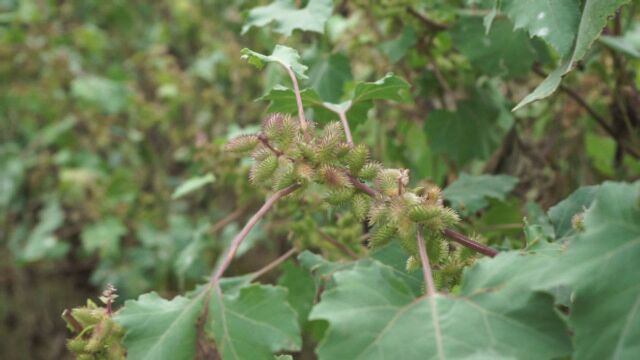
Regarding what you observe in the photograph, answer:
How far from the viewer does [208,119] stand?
3.53 m

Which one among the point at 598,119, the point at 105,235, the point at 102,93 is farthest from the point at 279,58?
the point at 102,93

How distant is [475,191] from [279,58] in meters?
0.56

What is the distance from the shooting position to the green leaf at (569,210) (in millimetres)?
1062

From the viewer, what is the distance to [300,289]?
1.46m

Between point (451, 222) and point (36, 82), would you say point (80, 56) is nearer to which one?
point (36, 82)

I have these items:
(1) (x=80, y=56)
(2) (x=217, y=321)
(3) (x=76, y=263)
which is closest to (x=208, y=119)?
(1) (x=80, y=56)

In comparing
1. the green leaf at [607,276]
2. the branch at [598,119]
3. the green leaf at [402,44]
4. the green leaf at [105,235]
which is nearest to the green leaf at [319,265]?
the green leaf at [607,276]

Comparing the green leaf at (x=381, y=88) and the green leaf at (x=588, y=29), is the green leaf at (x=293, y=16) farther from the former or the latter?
the green leaf at (x=588, y=29)

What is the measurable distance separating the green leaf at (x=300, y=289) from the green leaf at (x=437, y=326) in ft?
2.21

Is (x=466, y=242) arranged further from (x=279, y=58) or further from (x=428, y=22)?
(x=428, y=22)

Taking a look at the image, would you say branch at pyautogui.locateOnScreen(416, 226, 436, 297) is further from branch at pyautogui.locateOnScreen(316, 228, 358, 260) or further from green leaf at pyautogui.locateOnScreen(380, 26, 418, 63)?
green leaf at pyautogui.locateOnScreen(380, 26, 418, 63)

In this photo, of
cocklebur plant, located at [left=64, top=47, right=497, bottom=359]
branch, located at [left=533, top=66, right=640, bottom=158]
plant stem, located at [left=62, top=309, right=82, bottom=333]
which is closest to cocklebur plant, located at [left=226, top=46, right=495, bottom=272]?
cocklebur plant, located at [left=64, top=47, right=497, bottom=359]

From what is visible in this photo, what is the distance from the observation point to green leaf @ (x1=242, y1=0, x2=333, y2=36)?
1255 millimetres

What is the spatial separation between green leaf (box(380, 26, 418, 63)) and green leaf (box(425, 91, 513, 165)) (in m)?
0.19
